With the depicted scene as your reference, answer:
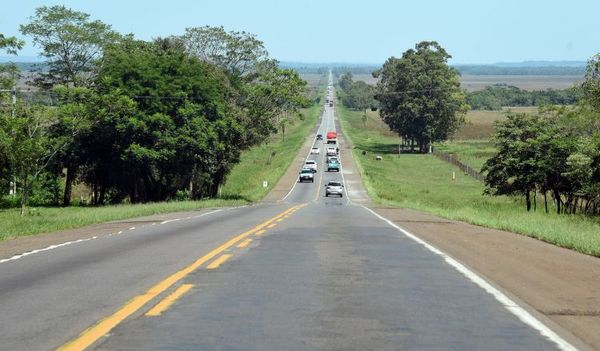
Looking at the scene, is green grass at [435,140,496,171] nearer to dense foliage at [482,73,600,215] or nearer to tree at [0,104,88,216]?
dense foliage at [482,73,600,215]

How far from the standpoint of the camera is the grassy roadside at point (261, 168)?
7962cm

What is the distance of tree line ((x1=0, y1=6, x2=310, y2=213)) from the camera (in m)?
49.1

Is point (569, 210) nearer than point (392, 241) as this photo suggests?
No

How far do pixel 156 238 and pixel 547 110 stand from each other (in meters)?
43.5

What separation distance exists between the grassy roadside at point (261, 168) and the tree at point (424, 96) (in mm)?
18464

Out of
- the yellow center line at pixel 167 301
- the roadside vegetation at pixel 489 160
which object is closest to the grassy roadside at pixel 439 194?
the roadside vegetation at pixel 489 160

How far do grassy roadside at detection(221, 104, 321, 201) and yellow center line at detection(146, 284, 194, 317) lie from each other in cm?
5843

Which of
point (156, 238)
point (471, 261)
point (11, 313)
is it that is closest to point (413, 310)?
point (11, 313)

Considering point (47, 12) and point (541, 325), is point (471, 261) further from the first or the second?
point (47, 12)

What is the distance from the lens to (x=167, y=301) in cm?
930

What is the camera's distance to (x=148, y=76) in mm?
55844

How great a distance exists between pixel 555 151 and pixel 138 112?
27505 mm

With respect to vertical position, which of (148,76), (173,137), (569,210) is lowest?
(569,210)

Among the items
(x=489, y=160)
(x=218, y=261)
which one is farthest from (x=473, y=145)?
(x=218, y=261)
